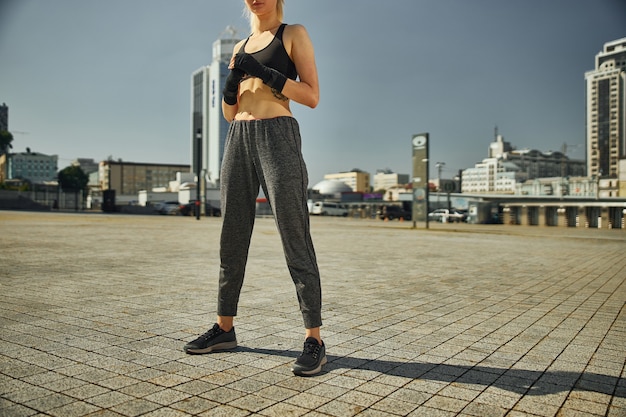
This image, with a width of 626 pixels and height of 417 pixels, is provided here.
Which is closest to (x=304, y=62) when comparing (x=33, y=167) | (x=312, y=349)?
(x=312, y=349)

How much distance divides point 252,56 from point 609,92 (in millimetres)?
155478

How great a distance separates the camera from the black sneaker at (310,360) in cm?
269

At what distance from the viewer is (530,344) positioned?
11.6 ft

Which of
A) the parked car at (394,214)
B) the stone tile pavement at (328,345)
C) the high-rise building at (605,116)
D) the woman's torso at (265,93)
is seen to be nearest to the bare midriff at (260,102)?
the woman's torso at (265,93)

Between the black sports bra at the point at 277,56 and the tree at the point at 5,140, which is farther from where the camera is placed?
the tree at the point at 5,140

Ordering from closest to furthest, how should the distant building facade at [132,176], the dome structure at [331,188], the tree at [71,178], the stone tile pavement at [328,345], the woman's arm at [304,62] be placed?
the stone tile pavement at [328,345], the woman's arm at [304,62], the tree at [71,178], the distant building facade at [132,176], the dome structure at [331,188]

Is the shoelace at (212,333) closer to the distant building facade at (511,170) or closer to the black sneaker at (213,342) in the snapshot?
the black sneaker at (213,342)

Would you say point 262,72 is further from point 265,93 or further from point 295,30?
point 295,30

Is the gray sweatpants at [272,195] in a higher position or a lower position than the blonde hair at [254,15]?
lower

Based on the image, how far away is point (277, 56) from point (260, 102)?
0.91 ft

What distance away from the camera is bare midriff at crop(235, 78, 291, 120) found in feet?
9.68

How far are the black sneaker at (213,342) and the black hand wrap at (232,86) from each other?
1.38m

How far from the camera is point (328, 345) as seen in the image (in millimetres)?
3393

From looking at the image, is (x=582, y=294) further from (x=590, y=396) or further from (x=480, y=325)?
(x=590, y=396)
